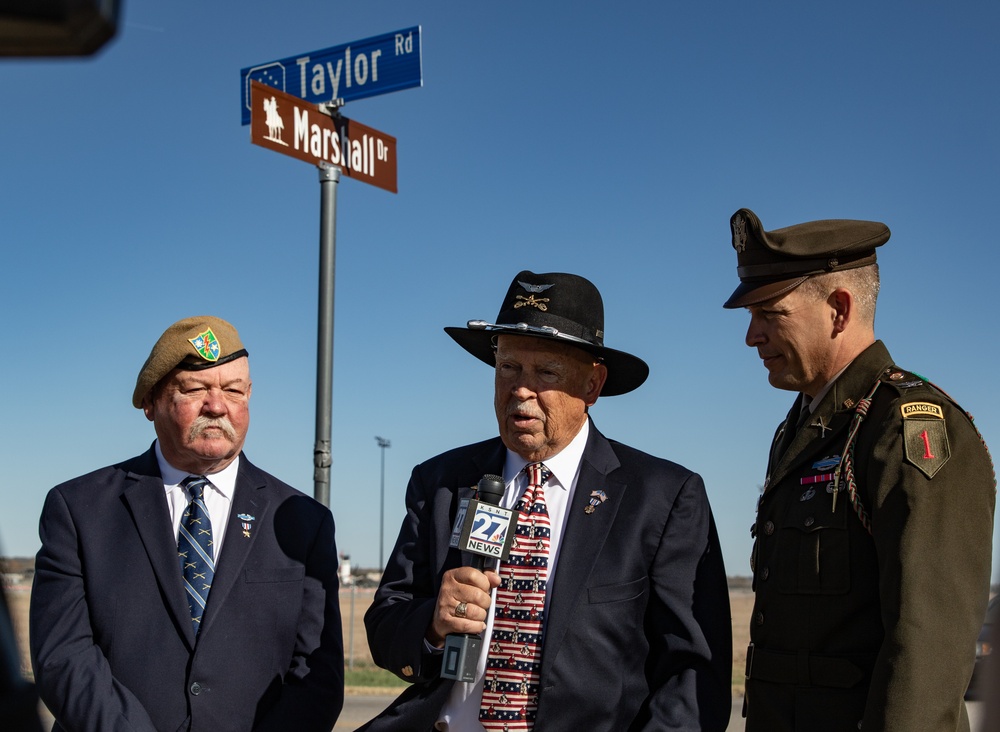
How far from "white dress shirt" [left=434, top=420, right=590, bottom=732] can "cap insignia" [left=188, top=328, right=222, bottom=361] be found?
4.07 ft

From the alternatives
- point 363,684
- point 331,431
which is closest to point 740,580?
point 363,684

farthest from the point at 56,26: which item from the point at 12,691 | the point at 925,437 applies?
the point at 925,437

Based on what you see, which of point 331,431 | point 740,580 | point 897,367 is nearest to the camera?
point 897,367

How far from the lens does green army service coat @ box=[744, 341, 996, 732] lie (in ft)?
10.5

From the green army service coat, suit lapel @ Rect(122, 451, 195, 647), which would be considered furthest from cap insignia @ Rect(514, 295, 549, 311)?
suit lapel @ Rect(122, 451, 195, 647)

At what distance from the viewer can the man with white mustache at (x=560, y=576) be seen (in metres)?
3.83

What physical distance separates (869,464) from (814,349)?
19.6 inches

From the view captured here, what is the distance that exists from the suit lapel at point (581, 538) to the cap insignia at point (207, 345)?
4.98 ft

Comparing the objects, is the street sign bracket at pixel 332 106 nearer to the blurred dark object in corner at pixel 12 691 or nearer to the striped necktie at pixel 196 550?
the striped necktie at pixel 196 550

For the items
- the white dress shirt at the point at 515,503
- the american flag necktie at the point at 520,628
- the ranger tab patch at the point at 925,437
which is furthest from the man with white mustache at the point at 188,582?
the ranger tab patch at the point at 925,437

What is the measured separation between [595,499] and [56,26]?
131 inches

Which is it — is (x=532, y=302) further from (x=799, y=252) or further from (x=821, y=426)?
(x=821, y=426)

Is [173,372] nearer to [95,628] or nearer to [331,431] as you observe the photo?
[95,628]

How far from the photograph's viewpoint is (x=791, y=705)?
3.60 metres
